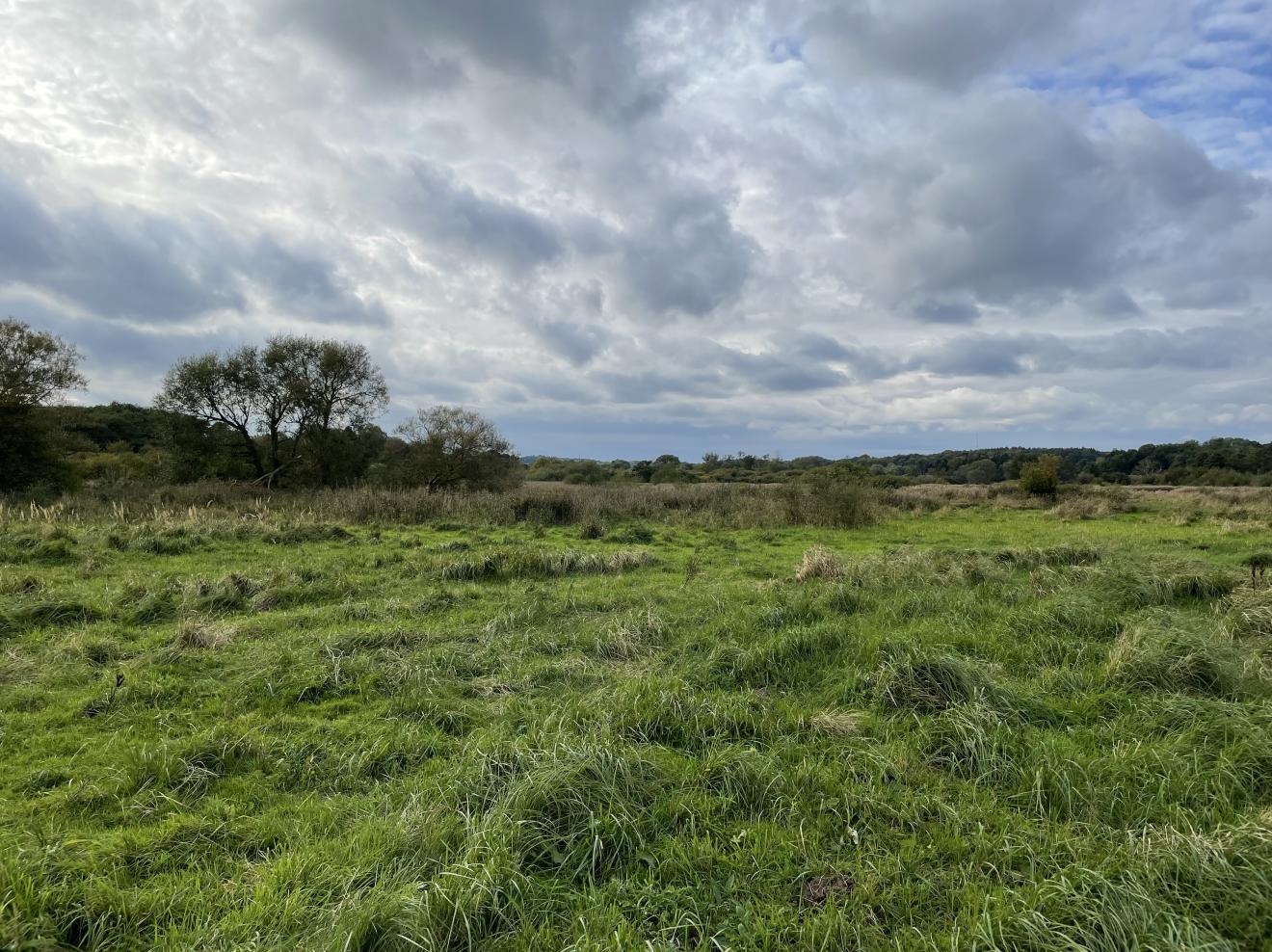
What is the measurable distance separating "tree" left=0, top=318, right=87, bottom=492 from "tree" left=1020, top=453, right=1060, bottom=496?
5336 centimetres

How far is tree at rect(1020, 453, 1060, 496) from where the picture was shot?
40.8m

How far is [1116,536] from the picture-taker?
2059 centimetres

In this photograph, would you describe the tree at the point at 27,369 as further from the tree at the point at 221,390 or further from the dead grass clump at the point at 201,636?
the dead grass clump at the point at 201,636

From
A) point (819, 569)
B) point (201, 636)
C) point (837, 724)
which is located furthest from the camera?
point (819, 569)

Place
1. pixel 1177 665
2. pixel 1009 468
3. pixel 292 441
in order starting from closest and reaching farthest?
pixel 1177 665 → pixel 292 441 → pixel 1009 468

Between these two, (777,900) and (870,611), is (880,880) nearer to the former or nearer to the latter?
(777,900)

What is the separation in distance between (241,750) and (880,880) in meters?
4.78

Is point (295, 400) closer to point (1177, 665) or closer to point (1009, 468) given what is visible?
point (1177, 665)

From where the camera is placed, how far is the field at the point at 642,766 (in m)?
3.01

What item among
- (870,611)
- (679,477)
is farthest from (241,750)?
(679,477)

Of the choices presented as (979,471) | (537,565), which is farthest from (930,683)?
(979,471)

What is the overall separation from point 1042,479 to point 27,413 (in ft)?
180

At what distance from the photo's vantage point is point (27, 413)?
25.8 metres

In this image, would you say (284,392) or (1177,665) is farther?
(284,392)
